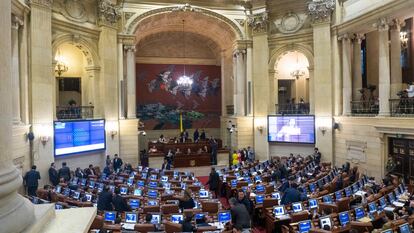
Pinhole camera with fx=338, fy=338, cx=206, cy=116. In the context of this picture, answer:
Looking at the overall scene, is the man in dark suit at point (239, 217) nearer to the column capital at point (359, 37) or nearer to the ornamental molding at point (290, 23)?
the column capital at point (359, 37)

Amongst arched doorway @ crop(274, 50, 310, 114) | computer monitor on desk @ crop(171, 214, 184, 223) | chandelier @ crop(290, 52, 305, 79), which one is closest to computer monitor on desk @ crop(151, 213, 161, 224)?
computer monitor on desk @ crop(171, 214, 184, 223)

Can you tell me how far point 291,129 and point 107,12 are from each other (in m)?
13.3

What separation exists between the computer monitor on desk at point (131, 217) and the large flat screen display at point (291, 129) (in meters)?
14.1

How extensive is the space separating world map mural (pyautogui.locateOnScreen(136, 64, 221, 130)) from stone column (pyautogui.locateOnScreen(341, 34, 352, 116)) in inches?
497

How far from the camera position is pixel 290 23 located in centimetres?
2255

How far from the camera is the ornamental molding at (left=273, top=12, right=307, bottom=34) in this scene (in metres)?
22.1

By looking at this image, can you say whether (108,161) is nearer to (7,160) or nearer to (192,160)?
(192,160)

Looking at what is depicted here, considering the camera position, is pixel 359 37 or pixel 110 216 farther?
pixel 359 37

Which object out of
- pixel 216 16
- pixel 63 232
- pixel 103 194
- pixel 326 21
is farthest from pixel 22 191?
pixel 326 21

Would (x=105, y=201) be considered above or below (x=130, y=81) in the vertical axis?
below

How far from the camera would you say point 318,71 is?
20453mm

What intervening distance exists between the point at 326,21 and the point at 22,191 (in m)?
18.2

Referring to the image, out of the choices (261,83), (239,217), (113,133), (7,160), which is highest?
(261,83)

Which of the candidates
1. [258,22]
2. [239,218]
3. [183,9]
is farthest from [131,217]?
[258,22]
